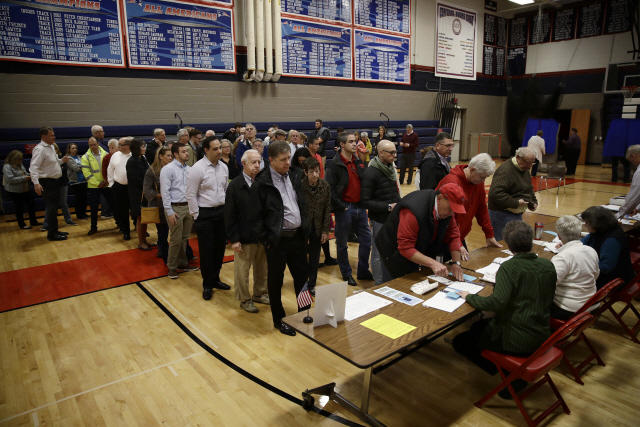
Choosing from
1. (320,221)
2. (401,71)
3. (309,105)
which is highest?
(401,71)

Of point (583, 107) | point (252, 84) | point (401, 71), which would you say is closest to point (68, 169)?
point (252, 84)

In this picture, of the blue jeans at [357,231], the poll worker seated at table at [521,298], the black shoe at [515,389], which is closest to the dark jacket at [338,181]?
the blue jeans at [357,231]

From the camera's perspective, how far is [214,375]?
298 cm

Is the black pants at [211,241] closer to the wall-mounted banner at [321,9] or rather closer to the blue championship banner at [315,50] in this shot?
the blue championship banner at [315,50]

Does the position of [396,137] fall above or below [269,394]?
above

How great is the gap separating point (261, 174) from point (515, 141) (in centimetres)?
1568

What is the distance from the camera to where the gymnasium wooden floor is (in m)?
2.56

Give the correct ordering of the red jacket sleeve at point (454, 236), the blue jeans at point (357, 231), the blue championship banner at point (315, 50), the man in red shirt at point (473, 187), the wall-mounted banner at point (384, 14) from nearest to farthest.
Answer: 1. the red jacket sleeve at point (454, 236)
2. the man in red shirt at point (473, 187)
3. the blue jeans at point (357, 231)
4. the blue championship banner at point (315, 50)
5. the wall-mounted banner at point (384, 14)

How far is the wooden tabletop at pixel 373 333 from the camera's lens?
6.46ft

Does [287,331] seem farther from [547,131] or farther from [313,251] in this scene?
[547,131]

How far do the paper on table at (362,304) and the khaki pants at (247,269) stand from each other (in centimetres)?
149

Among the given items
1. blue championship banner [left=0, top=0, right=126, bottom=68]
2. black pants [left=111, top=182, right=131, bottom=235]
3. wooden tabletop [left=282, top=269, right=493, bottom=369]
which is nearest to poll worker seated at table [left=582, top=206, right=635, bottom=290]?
wooden tabletop [left=282, top=269, right=493, bottom=369]

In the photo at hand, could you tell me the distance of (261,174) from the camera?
10.9 feet

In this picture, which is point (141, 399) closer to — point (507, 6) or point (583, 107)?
point (583, 107)
